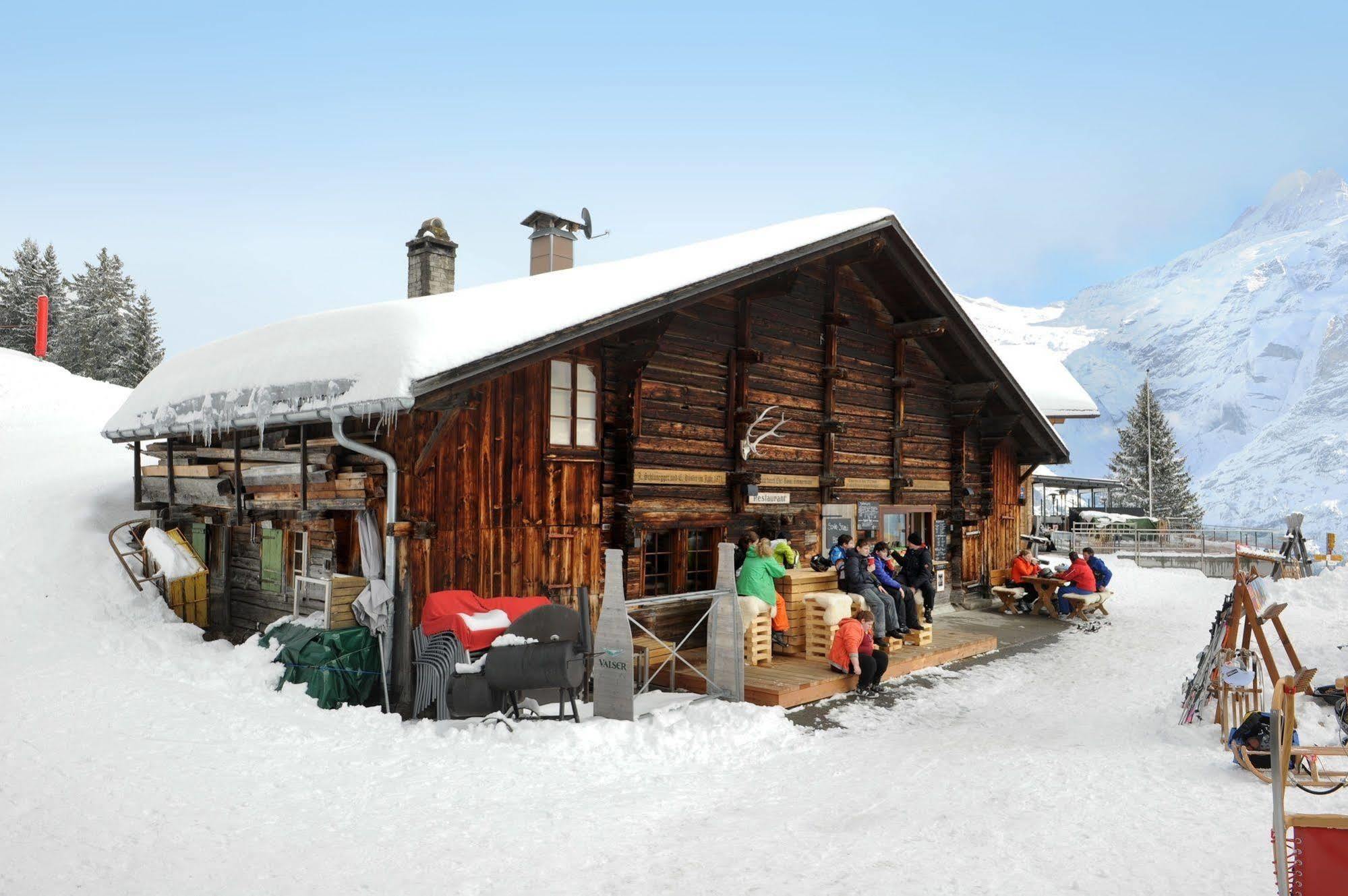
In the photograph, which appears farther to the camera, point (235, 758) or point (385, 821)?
point (235, 758)

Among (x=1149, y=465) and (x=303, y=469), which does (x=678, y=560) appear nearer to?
(x=303, y=469)

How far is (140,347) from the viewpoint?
134ft

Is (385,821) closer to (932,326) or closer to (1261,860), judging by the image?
(1261,860)

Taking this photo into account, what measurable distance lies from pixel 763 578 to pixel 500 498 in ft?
12.0

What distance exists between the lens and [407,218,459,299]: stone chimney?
652 inches

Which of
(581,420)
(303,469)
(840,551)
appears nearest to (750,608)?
(840,551)

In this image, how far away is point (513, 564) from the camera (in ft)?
33.7

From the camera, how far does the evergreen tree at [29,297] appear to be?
41406 millimetres

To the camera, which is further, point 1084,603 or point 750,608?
point 1084,603

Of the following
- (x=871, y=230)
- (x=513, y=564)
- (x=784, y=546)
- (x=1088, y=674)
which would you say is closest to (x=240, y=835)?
(x=513, y=564)

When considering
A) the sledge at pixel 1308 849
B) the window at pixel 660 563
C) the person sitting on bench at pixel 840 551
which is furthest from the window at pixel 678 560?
the sledge at pixel 1308 849

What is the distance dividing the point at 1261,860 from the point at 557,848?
4477 millimetres

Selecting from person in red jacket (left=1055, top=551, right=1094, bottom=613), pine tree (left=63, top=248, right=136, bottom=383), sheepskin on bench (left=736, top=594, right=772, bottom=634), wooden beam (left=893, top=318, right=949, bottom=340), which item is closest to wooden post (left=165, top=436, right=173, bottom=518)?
sheepskin on bench (left=736, top=594, right=772, bottom=634)

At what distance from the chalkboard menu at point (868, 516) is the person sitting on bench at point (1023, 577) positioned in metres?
4.79
